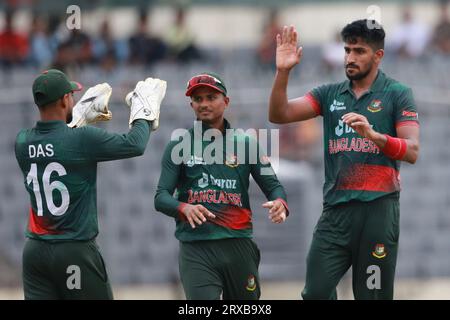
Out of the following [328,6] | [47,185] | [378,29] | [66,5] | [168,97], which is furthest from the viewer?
[328,6]

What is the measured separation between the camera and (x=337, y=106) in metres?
8.70

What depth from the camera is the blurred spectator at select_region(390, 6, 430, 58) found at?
16.9 metres

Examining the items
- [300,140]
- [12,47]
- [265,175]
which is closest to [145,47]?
[12,47]

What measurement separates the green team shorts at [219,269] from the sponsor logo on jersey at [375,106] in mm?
1283

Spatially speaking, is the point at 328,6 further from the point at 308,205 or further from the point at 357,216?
the point at 357,216

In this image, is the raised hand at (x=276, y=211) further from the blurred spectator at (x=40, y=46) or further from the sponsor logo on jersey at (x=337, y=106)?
the blurred spectator at (x=40, y=46)

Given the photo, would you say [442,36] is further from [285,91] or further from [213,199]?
[213,199]

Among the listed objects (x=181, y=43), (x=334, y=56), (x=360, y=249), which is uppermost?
(x=181, y=43)

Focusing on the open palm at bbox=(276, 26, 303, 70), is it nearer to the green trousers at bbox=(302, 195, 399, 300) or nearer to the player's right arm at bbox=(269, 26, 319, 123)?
the player's right arm at bbox=(269, 26, 319, 123)

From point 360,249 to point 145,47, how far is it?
8.58 metres

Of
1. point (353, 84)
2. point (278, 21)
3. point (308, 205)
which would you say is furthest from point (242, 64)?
point (353, 84)

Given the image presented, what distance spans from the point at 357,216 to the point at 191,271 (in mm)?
1252
